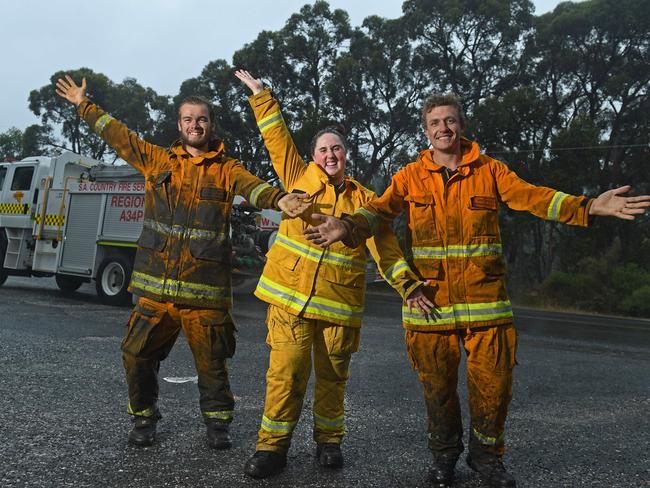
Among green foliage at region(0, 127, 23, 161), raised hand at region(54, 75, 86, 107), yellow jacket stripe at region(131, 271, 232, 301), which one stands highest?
green foliage at region(0, 127, 23, 161)

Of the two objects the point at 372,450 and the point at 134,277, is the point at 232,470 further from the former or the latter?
the point at 134,277

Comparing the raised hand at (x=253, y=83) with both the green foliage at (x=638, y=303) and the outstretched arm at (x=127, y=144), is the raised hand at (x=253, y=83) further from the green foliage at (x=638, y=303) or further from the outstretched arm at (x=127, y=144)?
the green foliage at (x=638, y=303)

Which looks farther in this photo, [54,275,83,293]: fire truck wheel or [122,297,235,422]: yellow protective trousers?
[54,275,83,293]: fire truck wheel

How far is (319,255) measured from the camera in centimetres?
367

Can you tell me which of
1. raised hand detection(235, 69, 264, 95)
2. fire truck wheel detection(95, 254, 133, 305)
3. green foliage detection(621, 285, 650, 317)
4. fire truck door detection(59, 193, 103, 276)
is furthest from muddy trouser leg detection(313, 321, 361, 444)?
green foliage detection(621, 285, 650, 317)

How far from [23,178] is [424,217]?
1262 centimetres

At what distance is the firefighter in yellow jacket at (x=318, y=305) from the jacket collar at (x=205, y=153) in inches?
20.1

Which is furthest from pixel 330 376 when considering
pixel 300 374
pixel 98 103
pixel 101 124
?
pixel 98 103

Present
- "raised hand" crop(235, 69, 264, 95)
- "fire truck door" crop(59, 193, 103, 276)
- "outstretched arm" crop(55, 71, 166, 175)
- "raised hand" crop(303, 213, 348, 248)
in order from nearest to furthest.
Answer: "raised hand" crop(303, 213, 348, 248), "outstretched arm" crop(55, 71, 166, 175), "raised hand" crop(235, 69, 264, 95), "fire truck door" crop(59, 193, 103, 276)

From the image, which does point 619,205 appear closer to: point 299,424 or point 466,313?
point 466,313

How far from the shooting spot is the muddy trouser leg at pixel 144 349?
3873 millimetres

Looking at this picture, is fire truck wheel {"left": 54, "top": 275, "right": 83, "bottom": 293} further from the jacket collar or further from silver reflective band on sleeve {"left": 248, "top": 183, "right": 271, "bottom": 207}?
silver reflective band on sleeve {"left": 248, "top": 183, "right": 271, "bottom": 207}

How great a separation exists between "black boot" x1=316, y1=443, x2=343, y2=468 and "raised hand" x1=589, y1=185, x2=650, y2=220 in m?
1.80

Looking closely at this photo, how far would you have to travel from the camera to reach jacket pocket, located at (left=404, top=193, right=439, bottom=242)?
354 centimetres
